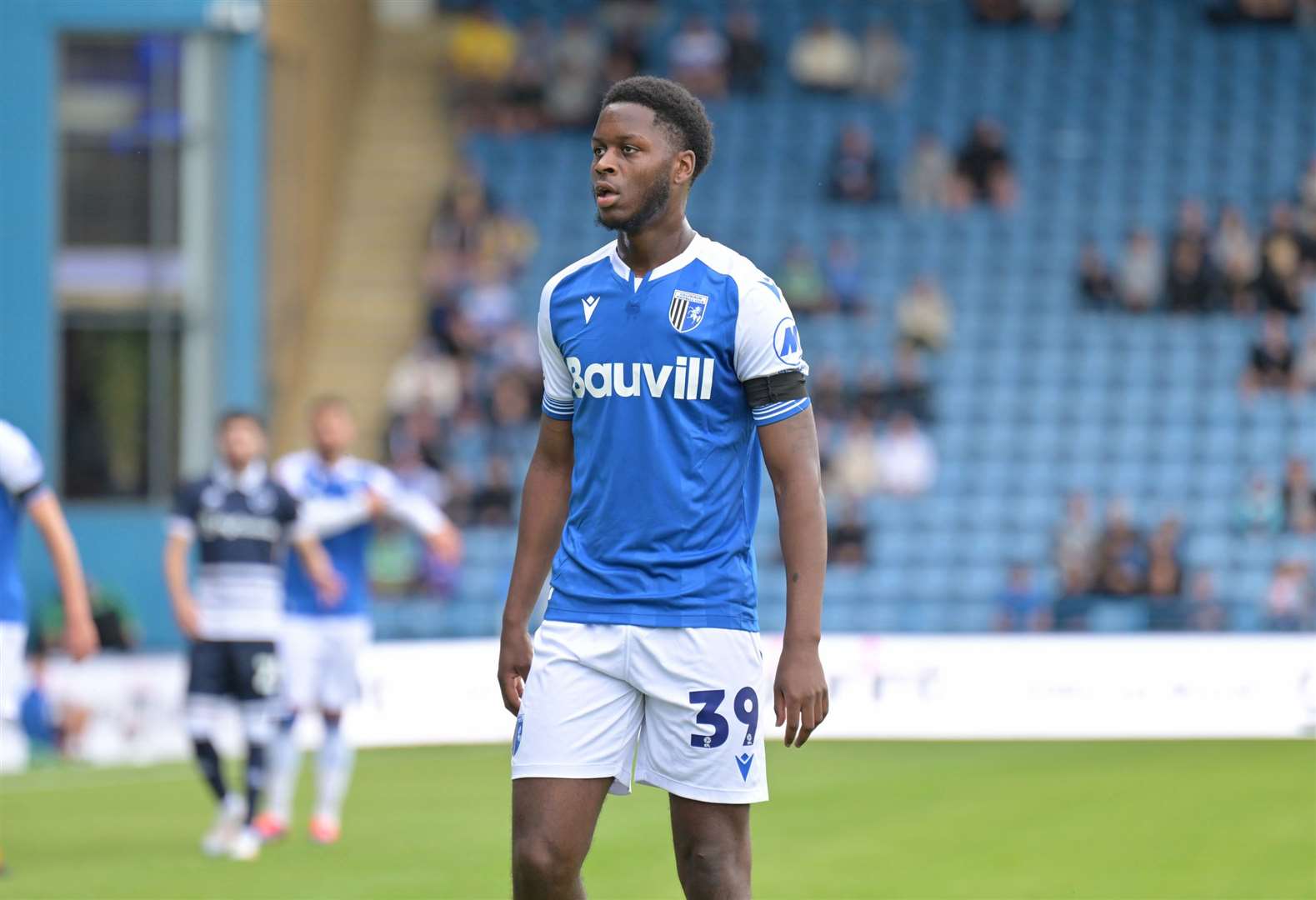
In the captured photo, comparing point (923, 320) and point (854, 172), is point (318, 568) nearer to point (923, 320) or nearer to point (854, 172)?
point (923, 320)

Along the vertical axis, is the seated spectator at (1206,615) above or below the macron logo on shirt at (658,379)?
below

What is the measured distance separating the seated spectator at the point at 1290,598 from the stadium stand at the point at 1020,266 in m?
0.47

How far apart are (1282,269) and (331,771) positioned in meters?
13.5

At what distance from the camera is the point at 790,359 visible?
4.82m

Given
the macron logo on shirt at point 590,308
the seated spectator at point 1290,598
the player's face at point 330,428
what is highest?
the macron logo on shirt at point 590,308

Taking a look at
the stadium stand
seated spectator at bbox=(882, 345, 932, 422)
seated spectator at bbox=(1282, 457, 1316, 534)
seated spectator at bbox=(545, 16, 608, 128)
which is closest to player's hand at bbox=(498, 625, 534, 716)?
the stadium stand

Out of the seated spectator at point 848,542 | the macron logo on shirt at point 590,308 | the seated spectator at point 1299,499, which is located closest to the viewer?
the macron logo on shirt at point 590,308

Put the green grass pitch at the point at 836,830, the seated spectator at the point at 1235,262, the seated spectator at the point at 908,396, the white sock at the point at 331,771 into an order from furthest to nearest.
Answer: the seated spectator at the point at 1235,262 < the seated spectator at the point at 908,396 < the white sock at the point at 331,771 < the green grass pitch at the point at 836,830

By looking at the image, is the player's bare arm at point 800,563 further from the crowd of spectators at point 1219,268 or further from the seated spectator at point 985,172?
the seated spectator at point 985,172

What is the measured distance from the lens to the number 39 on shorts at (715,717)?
4805mm

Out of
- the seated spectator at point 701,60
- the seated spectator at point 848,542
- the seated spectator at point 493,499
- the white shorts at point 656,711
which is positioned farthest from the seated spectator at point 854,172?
the white shorts at point 656,711

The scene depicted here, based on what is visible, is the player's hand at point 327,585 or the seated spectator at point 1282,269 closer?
the player's hand at point 327,585

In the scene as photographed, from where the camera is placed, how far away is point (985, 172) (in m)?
23.2

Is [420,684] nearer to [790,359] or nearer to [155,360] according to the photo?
[155,360]
